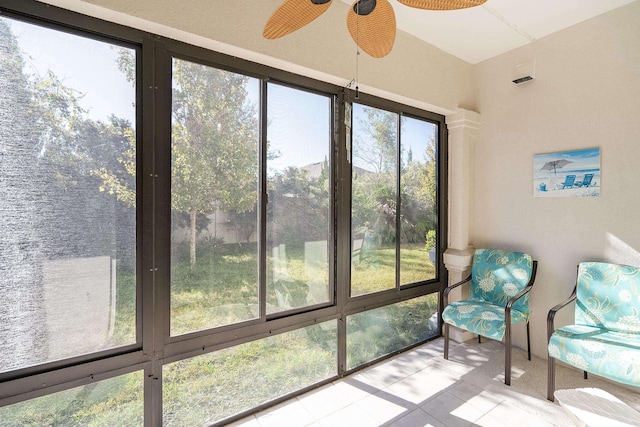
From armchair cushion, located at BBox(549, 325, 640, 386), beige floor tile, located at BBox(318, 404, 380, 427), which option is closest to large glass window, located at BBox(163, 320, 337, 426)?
beige floor tile, located at BBox(318, 404, 380, 427)

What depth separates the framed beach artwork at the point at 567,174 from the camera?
2.62 metres

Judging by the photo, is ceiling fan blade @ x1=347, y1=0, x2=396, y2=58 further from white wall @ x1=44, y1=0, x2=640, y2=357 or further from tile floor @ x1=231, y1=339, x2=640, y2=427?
tile floor @ x1=231, y1=339, x2=640, y2=427

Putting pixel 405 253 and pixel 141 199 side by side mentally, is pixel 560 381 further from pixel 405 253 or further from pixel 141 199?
pixel 141 199

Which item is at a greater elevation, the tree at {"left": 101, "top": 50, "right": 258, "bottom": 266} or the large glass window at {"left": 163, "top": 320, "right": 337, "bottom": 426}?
the tree at {"left": 101, "top": 50, "right": 258, "bottom": 266}

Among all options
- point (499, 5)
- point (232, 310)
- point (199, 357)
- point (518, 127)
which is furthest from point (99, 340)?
point (518, 127)

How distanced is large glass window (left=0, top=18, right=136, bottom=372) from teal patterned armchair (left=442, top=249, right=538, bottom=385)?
2589 millimetres

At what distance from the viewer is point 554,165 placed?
2.85 metres

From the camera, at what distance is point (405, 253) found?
3.09 m

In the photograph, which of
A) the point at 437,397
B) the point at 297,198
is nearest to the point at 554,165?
the point at 437,397

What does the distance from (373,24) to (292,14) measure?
0.39 metres

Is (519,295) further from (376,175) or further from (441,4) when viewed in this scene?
(441,4)

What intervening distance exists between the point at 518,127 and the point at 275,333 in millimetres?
3092

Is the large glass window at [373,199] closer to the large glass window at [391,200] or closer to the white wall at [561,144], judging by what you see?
the large glass window at [391,200]

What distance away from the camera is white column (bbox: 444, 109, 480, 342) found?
328 centimetres
